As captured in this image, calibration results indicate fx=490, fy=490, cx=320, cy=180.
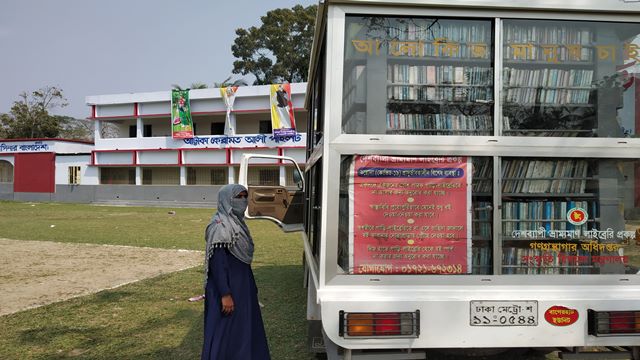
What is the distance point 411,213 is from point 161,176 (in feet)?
108

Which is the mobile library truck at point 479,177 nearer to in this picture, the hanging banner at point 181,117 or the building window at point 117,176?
the hanging banner at point 181,117

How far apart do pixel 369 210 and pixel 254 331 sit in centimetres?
143

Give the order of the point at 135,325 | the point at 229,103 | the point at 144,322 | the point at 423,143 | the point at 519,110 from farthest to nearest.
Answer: the point at 229,103 < the point at 144,322 < the point at 135,325 < the point at 519,110 < the point at 423,143

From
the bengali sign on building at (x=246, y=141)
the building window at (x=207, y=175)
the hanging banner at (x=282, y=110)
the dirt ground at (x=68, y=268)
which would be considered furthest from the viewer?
the building window at (x=207, y=175)

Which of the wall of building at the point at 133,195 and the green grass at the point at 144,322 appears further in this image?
the wall of building at the point at 133,195

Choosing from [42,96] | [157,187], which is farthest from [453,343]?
[42,96]

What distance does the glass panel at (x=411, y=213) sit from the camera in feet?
9.25

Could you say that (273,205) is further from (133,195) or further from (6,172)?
(6,172)

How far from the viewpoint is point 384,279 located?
281cm

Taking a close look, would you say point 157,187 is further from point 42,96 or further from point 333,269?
point 333,269

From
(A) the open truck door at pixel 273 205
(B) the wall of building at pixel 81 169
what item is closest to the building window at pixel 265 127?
(B) the wall of building at pixel 81 169

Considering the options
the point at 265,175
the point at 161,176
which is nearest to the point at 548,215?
the point at 265,175

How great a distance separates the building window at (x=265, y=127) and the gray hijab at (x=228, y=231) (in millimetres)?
29536

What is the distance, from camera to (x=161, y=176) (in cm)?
3381
